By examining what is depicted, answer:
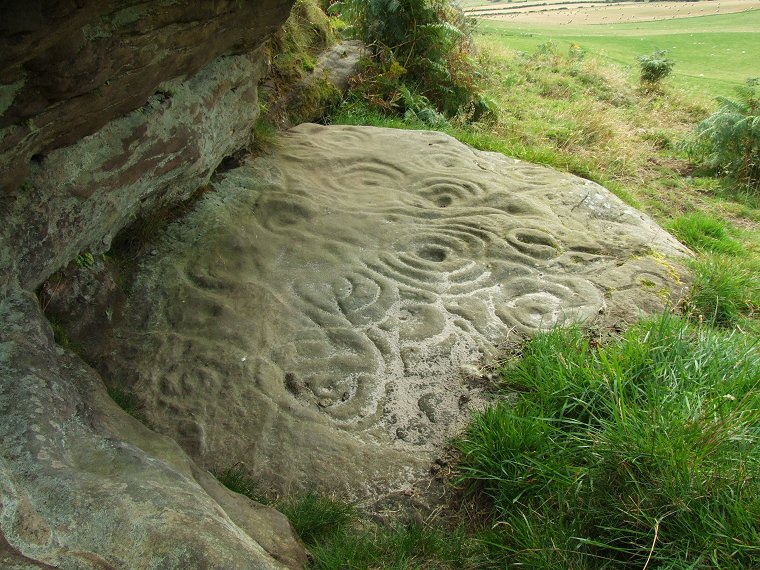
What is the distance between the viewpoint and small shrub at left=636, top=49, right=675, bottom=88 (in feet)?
35.6

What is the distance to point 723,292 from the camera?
15.0 ft

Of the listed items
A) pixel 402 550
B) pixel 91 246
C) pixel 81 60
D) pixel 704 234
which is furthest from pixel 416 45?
pixel 402 550

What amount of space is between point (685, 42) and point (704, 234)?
1051cm

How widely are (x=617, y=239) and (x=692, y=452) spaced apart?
2.70 metres

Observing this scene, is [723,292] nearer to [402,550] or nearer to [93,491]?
[402,550]

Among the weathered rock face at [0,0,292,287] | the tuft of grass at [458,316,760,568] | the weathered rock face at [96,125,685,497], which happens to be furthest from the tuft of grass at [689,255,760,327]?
the weathered rock face at [0,0,292,287]

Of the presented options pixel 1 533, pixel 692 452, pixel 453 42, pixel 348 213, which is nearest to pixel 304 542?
pixel 1 533

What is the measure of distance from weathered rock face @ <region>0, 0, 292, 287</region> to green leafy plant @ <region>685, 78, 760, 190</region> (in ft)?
17.7

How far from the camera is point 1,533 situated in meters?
1.71

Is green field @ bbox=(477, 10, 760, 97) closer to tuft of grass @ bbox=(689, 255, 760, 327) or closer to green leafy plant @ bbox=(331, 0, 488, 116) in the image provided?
green leafy plant @ bbox=(331, 0, 488, 116)

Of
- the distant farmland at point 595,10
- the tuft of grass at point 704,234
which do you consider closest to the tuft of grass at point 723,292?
the tuft of grass at point 704,234

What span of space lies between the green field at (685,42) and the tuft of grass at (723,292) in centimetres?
735

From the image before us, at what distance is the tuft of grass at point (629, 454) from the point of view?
2371 millimetres

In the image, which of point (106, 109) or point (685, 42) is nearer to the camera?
point (106, 109)
